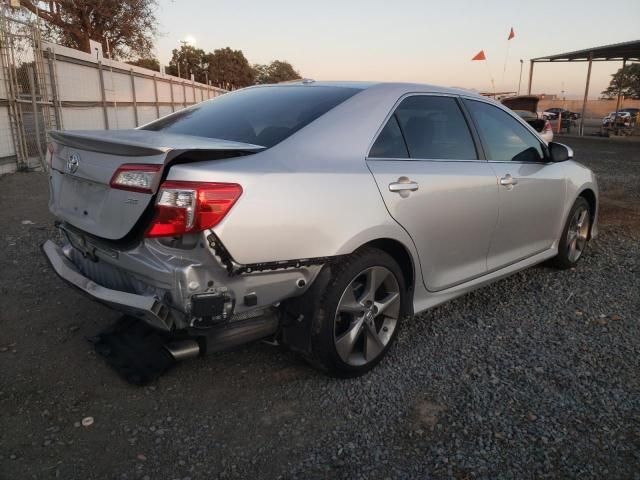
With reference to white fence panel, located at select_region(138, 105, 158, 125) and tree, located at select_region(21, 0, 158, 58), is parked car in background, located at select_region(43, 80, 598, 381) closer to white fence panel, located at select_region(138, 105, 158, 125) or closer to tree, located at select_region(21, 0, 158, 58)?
white fence panel, located at select_region(138, 105, 158, 125)

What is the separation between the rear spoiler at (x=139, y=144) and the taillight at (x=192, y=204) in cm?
17

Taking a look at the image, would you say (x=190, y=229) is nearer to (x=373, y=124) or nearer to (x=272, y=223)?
(x=272, y=223)

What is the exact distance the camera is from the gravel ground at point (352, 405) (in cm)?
227

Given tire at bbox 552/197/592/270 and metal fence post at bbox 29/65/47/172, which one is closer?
tire at bbox 552/197/592/270

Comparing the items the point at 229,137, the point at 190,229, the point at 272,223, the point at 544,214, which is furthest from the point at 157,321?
the point at 544,214

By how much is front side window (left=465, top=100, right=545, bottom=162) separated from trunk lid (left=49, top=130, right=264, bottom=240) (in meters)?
1.91

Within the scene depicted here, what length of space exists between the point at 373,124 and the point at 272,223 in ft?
3.20

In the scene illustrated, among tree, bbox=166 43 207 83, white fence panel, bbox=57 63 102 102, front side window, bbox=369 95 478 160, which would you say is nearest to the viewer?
front side window, bbox=369 95 478 160

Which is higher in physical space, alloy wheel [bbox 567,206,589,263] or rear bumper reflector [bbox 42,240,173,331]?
rear bumper reflector [bbox 42,240,173,331]

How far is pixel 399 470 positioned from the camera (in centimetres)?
222

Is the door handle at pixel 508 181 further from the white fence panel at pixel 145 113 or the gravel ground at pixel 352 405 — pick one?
the white fence panel at pixel 145 113

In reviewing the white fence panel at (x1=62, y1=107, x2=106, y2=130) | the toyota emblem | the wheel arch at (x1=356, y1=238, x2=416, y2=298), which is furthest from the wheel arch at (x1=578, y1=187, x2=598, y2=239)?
the white fence panel at (x1=62, y1=107, x2=106, y2=130)

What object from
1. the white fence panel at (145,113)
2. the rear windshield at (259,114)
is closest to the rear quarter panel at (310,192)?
the rear windshield at (259,114)

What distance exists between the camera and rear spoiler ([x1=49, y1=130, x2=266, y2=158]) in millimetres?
2255
